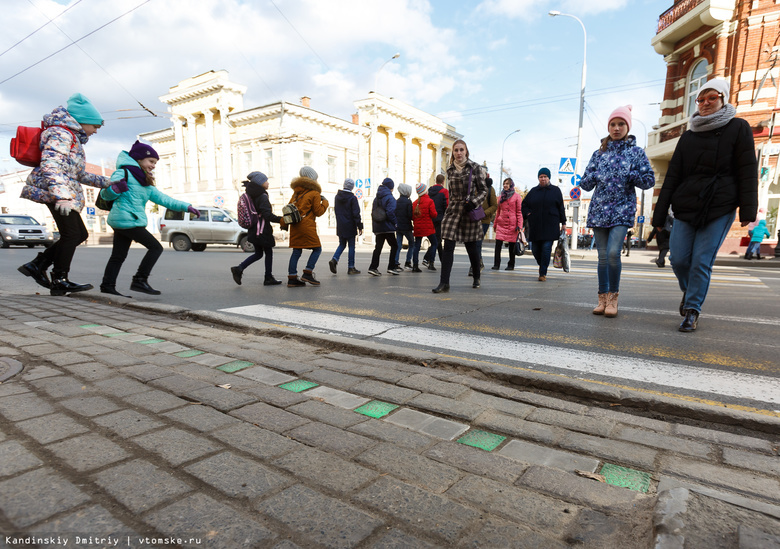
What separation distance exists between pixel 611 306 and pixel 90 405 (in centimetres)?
450

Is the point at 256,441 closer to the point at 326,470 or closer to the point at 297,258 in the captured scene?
the point at 326,470

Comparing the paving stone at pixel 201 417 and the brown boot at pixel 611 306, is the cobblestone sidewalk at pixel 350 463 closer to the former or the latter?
the paving stone at pixel 201 417

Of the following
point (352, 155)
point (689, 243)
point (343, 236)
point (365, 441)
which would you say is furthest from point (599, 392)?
point (352, 155)

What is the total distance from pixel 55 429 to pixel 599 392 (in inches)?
103

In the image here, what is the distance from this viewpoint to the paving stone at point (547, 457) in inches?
65.6

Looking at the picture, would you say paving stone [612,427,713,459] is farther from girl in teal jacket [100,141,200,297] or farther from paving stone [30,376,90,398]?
girl in teal jacket [100,141,200,297]

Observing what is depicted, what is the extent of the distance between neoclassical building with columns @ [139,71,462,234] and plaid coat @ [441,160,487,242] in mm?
25167

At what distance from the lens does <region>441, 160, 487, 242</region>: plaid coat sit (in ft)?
19.1

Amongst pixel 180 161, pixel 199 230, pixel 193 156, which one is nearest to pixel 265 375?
pixel 199 230

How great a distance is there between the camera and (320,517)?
133cm

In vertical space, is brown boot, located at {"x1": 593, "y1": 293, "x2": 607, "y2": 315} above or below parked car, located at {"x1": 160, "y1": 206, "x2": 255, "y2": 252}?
below

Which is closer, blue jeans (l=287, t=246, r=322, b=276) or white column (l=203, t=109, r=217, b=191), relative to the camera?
blue jeans (l=287, t=246, r=322, b=276)

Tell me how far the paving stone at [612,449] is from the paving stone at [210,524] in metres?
1.27

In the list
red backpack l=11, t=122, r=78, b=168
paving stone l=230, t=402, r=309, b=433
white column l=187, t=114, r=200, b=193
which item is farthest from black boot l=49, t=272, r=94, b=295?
white column l=187, t=114, r=200, b=193
